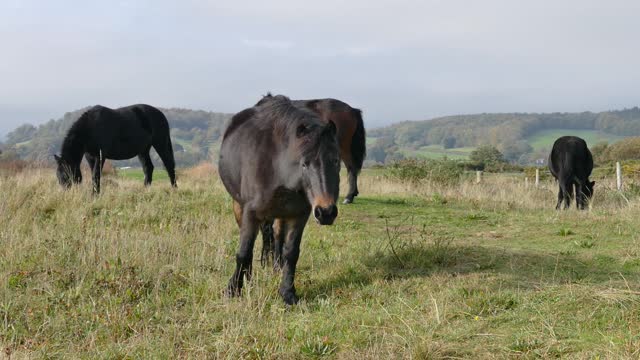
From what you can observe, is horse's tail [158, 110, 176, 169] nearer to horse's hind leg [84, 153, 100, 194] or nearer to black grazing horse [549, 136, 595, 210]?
horse's hind leg [84, 153, 100, 194]

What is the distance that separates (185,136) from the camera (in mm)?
Answer: 88562

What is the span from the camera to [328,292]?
588cm

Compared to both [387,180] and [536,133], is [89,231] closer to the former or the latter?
[387,180]

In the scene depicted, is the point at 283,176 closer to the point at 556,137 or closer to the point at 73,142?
the point at 73,142

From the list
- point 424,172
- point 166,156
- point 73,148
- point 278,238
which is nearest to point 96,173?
point 73,148

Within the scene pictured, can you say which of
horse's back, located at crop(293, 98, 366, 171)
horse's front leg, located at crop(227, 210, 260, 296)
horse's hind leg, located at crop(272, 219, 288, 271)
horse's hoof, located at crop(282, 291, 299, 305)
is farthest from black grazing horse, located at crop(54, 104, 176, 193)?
horse's hoof, located at crop(282, 291, 299, 305)

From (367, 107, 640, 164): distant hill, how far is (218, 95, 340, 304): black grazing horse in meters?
79.8

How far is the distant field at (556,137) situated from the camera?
3775 inches

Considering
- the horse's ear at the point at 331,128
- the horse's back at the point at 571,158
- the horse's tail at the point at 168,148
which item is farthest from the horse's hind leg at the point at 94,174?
the horse's back at the point at 571,158

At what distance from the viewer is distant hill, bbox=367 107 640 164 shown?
95.2m

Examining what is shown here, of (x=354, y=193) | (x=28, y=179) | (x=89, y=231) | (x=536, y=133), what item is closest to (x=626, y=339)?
(x=89, y=231)

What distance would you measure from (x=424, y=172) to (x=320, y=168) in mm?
14505

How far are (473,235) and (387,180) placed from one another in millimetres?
9894

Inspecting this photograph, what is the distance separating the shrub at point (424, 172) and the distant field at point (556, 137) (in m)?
78.6
